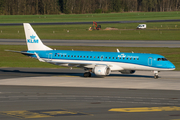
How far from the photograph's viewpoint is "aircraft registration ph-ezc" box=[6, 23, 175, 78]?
47.1 metres

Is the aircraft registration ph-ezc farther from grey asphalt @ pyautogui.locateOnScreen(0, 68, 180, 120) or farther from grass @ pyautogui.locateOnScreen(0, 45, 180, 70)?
grass @ pyautogui.locateOnScreen(0, 45, 180, 70)

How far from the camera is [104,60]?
161 feet

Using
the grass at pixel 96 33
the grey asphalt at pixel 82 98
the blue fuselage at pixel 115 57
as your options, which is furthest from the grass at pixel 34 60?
the grass at pixel 96 33

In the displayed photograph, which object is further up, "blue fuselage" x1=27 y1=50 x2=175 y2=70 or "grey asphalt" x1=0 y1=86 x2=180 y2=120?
"blue fuselage" x1=27 y1=50 x2=175 y2=70

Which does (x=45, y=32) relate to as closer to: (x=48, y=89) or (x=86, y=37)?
(x=86, y=37)

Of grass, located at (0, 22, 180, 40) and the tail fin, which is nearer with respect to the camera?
the tail fin

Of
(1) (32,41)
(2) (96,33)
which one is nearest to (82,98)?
(1) (32,41)

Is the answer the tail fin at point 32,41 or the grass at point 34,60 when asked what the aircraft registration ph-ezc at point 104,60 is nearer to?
the tail fin at point 32,41

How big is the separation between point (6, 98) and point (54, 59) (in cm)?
1979

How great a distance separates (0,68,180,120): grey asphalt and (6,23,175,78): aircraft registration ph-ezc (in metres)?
2.13

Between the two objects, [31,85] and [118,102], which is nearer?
[118,102]

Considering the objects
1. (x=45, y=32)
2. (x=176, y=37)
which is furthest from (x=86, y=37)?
(x=176, y=37)

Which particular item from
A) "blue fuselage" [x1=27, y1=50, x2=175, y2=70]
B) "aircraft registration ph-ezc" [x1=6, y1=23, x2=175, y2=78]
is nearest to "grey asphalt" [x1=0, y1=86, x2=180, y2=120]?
"aircraft registration ph-ezc" [x1=6, y1=23, x2=175, y2=78]

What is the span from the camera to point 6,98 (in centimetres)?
3225
